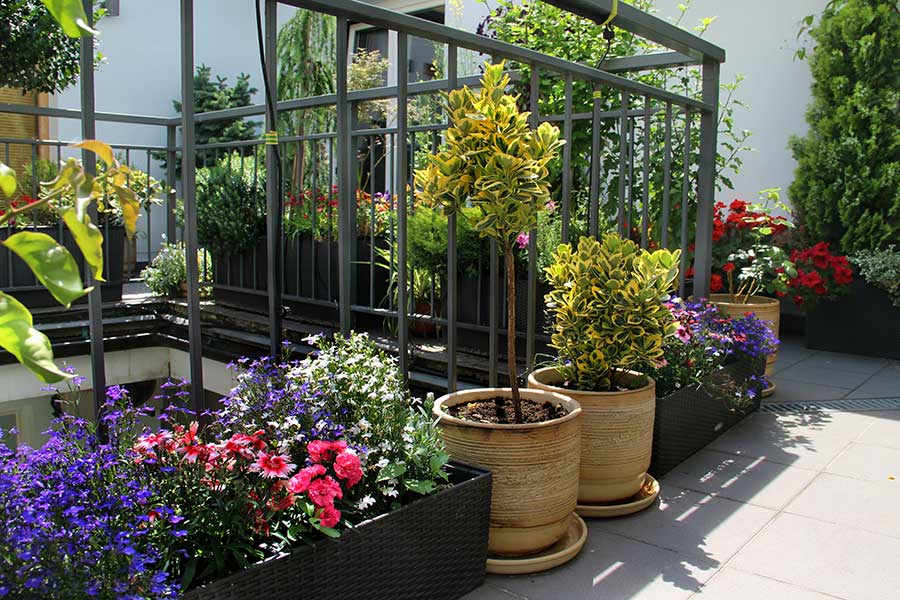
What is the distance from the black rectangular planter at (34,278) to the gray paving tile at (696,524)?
351cm

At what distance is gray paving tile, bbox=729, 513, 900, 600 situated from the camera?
1968 mm

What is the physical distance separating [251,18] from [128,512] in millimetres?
11813

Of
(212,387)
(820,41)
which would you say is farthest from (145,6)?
(820,41)

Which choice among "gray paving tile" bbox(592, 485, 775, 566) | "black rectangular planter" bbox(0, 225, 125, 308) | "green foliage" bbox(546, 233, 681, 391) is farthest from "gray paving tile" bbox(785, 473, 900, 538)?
"black rectangular planter" bbox(0, 225, 125, 308)

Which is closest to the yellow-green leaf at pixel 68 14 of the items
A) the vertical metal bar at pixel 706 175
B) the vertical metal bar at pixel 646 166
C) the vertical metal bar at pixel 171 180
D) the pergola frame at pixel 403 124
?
the pergola frame at pixel 403 124

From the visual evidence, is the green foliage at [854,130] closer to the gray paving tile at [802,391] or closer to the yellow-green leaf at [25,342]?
the gray paving tile at [802,391]

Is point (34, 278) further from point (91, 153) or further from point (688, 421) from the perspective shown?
point (688, 421)

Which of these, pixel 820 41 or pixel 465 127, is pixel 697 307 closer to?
pixel 465 127

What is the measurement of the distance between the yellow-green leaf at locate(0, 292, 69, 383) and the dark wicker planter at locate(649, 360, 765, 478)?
219cm

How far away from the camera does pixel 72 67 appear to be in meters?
4.78

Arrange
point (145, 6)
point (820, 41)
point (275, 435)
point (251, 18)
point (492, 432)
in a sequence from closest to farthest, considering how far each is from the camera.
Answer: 1. point (275, 435)
2. point (492, 432)
3. point (820, 41)
4. point (145, 6)
5. point (251, 18)

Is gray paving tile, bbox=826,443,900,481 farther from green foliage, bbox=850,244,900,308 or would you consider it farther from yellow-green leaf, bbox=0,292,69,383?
yellow-green leaf, bbox=0,292,69,383

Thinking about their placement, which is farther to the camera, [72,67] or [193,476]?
[72,67]

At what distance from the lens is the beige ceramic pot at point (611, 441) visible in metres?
2.32
